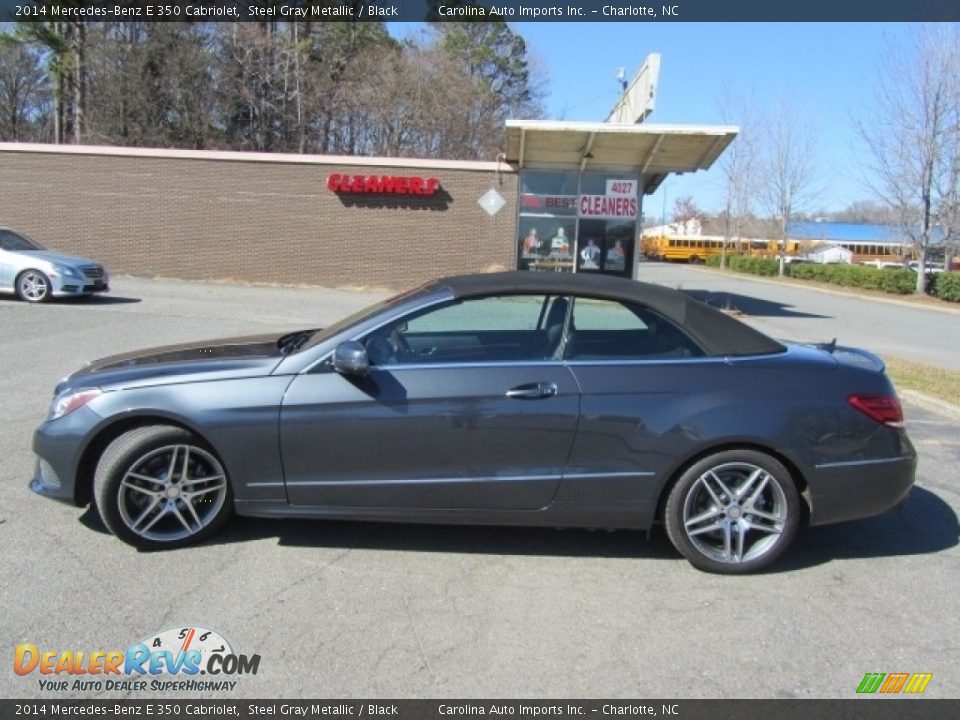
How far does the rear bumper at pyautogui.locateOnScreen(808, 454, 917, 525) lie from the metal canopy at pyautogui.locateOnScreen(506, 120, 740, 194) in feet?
45.4

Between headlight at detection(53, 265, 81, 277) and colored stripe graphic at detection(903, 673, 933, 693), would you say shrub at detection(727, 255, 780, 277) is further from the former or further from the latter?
colored stripe graphic at detection(903, 673, 933, 693)

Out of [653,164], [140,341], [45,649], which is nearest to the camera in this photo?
[45,649]

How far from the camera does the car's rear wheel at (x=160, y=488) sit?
370 centimetres

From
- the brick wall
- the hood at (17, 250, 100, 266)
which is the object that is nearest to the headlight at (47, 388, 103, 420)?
the hood at (17, 250, 100, 266)

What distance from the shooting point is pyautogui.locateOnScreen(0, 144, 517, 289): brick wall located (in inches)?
805

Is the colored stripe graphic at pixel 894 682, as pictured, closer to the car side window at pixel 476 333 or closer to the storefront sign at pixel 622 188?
the car side window at pixel 476 333

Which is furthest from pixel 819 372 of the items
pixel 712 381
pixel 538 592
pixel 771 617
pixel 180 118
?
pixel 180 118

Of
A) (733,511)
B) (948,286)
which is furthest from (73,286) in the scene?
(948,286)

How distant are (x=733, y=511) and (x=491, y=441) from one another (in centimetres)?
128

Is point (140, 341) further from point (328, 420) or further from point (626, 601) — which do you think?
point (626, 601)

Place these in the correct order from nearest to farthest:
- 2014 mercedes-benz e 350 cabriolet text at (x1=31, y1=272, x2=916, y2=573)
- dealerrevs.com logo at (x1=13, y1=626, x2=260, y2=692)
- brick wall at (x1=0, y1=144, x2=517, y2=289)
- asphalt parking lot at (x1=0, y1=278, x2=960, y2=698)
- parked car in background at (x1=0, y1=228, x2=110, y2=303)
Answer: dealerrevs.com logo at (x1=13, y1=626, x2=260, y2=692), asphalt parking lot at (x1=0, y1=278, x2=960, y2=698), 2014 mercedes-benz e 350 cabriolet text at (x1=31, y1=272, x2=916, y2=573), parked car in background at (x1=0, y1=228, x2=110, y2=303), brick wall at (x1=0, y1=144, x2=517, y2=289)

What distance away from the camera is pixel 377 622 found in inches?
126

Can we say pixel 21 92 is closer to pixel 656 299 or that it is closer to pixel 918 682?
pixel 656 299

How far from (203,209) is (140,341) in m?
12.0
